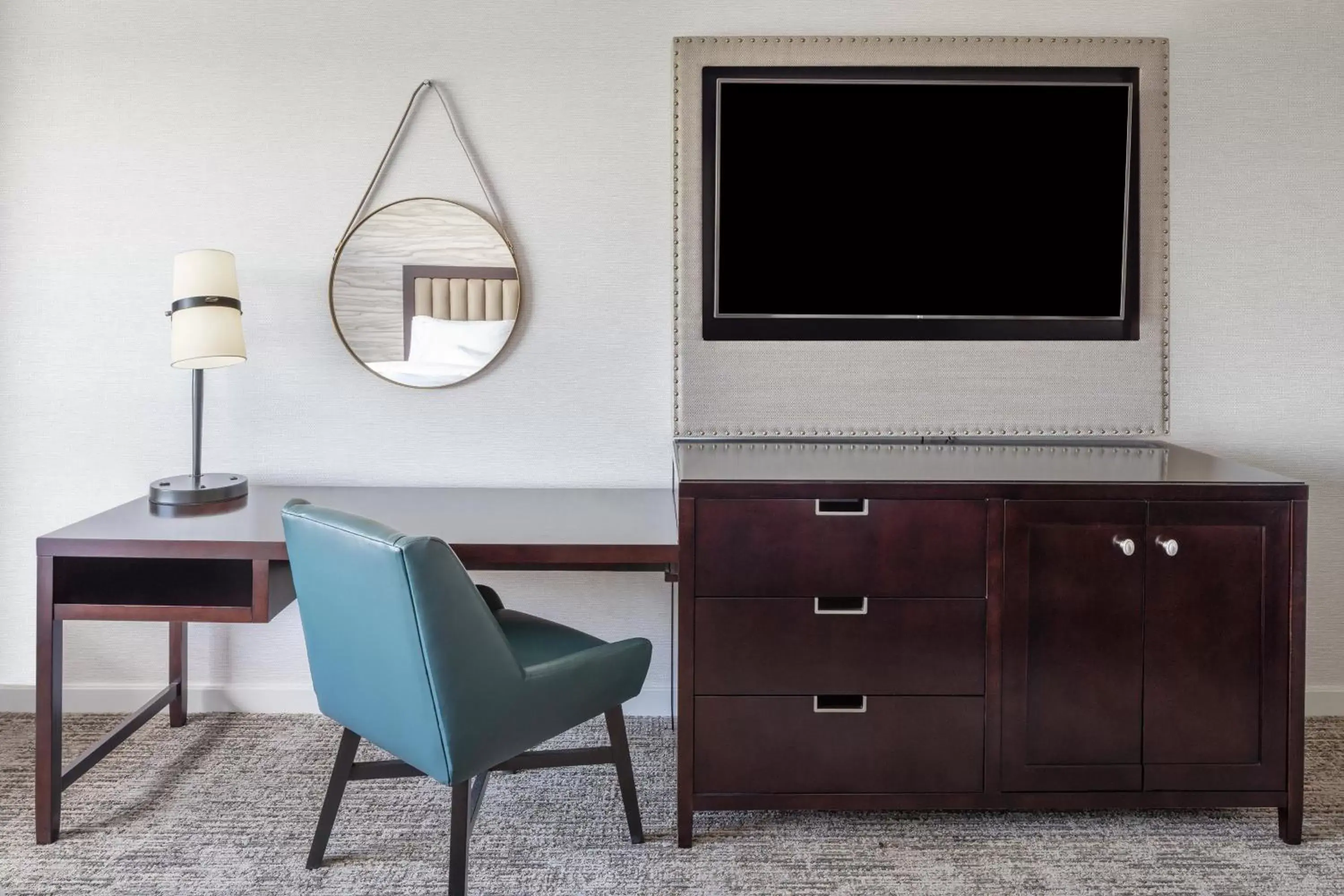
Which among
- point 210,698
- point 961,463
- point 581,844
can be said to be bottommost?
point 581,844

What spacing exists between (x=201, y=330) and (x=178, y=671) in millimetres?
934

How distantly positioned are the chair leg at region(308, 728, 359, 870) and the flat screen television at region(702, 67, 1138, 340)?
1.33 metres

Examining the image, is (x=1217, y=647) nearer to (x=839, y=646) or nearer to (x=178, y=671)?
(x=839, y=646)

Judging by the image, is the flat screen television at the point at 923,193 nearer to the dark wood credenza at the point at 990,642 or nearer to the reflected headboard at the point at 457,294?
the reflected headboard at the point at 457,294

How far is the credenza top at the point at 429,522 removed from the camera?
1.82 metres

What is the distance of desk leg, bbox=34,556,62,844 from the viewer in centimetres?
184

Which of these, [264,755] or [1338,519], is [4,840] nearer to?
[264,755]

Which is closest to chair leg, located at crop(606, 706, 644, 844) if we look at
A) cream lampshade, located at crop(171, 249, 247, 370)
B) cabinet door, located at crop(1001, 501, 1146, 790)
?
cabinet door, located at crop(1001, 501, 1146, 790)

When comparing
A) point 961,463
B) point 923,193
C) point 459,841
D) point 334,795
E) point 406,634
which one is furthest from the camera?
point 923,193

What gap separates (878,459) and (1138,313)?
89 centimetres

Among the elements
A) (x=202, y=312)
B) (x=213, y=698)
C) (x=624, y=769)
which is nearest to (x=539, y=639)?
(x=624, y=769)

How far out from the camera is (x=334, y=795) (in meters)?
1.76

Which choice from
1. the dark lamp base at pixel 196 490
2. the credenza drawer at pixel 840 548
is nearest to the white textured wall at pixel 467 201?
the dark lamp base at pixel 196 490

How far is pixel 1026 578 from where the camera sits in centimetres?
183
